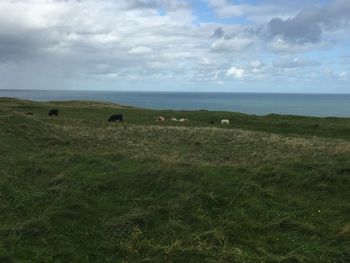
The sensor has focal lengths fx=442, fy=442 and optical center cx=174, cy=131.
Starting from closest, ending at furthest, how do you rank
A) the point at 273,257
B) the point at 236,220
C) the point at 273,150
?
1. the point at 273,257
2. the point at 236,220
3. the point at 273,150

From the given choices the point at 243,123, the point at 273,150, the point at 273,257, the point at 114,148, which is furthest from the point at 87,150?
the point at 243,123

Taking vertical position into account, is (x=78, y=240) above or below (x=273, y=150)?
below

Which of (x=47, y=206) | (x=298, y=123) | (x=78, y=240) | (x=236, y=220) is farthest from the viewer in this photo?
(x=298, y=123)

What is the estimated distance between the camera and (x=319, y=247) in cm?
1202

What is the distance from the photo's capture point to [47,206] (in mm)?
14828

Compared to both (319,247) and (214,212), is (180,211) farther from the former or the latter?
(319,247)

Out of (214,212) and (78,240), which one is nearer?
(78,240)

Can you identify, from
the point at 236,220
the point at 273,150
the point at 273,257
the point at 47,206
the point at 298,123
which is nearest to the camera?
the point at 273,257

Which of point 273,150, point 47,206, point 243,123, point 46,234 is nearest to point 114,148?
point 273,150

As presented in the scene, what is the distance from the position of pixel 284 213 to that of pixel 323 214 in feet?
4.20

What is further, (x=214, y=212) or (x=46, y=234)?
(x=214, y=212)

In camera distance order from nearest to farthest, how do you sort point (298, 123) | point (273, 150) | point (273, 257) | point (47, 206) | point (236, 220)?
point (273, 257), point (236, 220), point (47, 206), point (273, 150), point (298, 123)

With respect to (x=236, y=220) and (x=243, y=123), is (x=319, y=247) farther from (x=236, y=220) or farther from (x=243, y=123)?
(x=243, y=123)

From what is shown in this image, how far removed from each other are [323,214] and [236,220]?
2.97m
